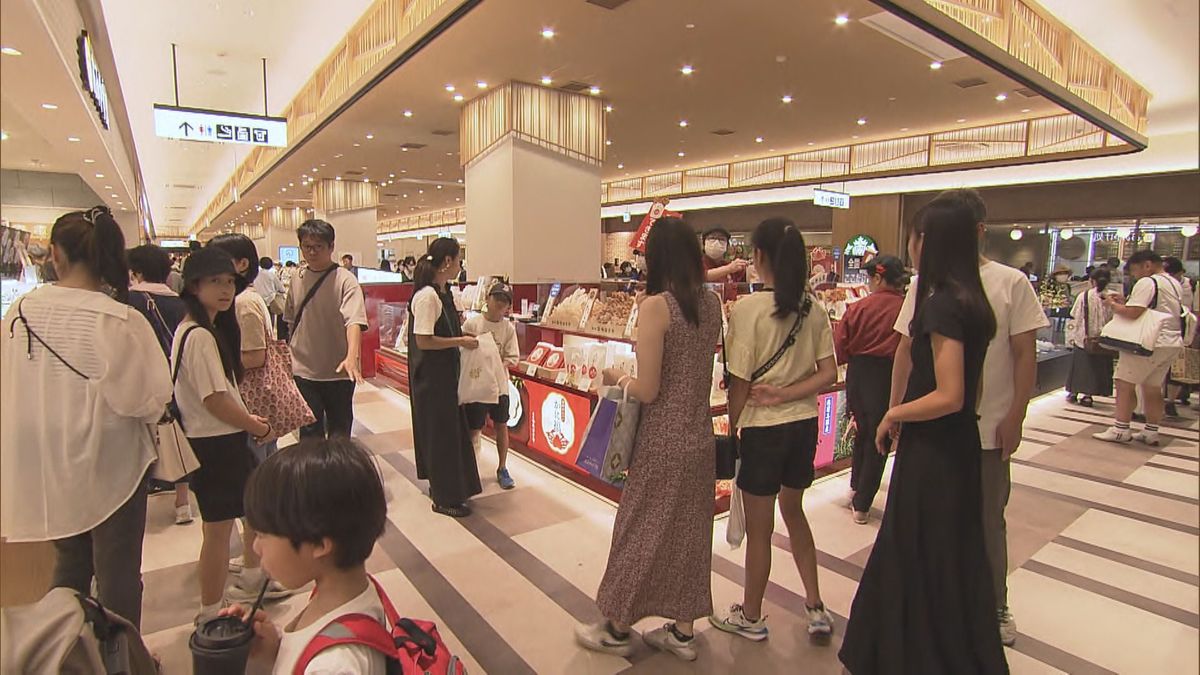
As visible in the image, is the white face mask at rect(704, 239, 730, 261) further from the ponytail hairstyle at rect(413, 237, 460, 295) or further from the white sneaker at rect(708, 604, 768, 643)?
the white sneaker at rect(708, 604, 768, 643)

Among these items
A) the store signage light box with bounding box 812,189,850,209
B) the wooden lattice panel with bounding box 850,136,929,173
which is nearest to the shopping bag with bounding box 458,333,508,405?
the wooden lattice panel with bounding box 850,136,929,173

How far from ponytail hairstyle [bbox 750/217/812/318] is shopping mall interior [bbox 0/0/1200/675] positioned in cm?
42

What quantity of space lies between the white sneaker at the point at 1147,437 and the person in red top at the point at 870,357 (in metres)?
3.11

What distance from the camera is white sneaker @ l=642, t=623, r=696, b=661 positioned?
94.7 inches

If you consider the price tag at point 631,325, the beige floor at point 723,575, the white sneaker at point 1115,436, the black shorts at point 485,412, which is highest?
the price tag at point 631,325

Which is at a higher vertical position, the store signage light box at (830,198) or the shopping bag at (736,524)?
the store signage light box at (830,198)

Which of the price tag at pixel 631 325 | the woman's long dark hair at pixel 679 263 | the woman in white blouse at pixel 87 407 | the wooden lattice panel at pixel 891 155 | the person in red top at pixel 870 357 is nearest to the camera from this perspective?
the woman in white blouse at pixel 87 407

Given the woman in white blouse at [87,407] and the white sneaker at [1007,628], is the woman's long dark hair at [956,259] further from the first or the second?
the woman in white blouse at [87,407]

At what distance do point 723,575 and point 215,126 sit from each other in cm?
803

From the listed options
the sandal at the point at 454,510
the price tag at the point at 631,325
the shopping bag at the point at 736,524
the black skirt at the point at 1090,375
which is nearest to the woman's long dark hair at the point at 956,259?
the shopping bag at the point at 736,524

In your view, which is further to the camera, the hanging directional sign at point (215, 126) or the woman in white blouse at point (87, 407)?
the hanging directional sign at point (215, 126)

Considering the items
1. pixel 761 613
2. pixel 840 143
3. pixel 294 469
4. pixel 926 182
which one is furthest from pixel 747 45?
pixel 926 182

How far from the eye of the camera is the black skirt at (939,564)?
6.57ft

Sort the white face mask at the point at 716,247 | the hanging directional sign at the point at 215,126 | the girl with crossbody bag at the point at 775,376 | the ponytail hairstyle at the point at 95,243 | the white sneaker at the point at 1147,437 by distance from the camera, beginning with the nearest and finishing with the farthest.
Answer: the ponytail hairstyle at the point at 95,243
the girl with crossbody bag at the point at 775,376
the white face mask at the point at 716,247
the white sneaker at the point at 1147,437
the hanging directional sign at the point at 215,126
